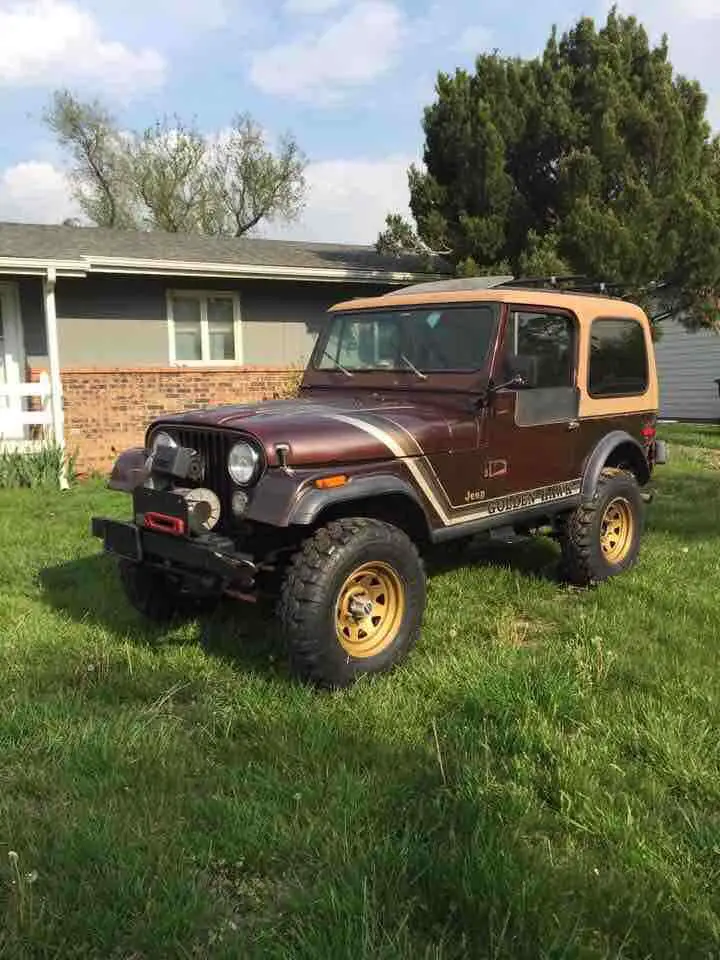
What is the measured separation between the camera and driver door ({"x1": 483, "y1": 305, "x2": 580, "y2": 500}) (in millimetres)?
4617

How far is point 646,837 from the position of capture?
2580 mm

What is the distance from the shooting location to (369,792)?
283 centimetres

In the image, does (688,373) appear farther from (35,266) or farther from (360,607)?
(360,607)

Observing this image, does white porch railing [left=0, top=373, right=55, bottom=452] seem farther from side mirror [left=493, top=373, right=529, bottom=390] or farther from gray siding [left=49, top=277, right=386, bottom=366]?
side mirror [left=493, top=373, right=529, bottom=390]

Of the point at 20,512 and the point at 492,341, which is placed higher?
the point at 492,341

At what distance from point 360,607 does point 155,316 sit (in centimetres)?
921

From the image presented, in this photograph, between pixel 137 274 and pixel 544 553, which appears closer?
pixel 544 553

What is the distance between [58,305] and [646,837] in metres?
10.8

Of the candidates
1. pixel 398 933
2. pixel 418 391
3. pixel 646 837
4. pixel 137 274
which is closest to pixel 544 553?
pixel 418 391

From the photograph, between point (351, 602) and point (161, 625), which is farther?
point (161, 625)

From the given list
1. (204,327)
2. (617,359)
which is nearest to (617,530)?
(617,359)

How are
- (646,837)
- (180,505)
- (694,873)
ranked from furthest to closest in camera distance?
1. (180,505)
2. (646,837)
3. (694,873)

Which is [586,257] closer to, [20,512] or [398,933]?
[20,512]

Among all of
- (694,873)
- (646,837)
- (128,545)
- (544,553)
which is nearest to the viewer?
(694,873)
